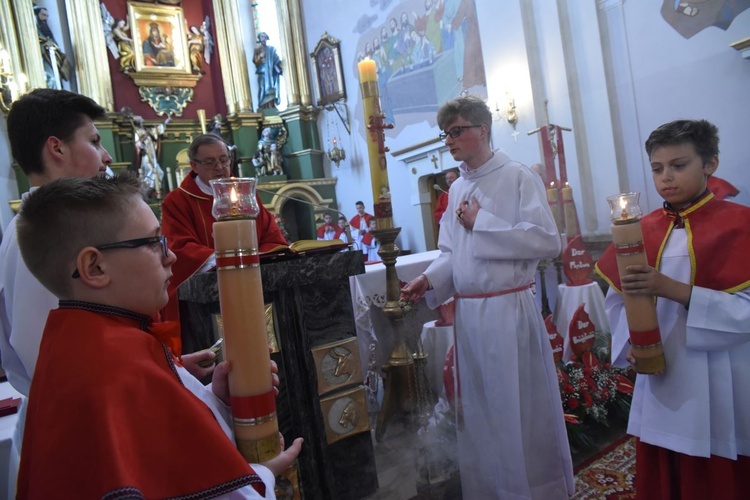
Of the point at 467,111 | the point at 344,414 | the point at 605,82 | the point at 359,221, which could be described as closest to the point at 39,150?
the point at 344,414

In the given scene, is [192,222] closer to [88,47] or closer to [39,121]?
[39,121]

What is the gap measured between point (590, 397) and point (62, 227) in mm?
3149

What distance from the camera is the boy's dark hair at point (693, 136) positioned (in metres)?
1.70

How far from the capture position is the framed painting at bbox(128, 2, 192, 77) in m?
11.1

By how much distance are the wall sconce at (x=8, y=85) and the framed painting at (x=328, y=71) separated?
5651 millimetres

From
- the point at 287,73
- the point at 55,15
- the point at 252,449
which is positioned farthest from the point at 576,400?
the point at 55,15

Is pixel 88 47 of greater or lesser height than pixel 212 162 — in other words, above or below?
above

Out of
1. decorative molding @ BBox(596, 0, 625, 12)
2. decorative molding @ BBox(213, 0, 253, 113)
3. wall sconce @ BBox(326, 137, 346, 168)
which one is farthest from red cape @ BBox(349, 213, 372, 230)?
decorative molding @ BBox(596, 0, 625, 12)

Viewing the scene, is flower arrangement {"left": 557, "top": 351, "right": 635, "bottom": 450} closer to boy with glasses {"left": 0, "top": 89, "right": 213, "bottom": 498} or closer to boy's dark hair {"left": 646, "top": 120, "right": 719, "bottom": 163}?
boy's dark hair {"left": 646, "top": 120, "right": 719, "bottom": 163}

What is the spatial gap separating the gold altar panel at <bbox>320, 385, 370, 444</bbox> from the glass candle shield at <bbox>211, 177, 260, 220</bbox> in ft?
3.93

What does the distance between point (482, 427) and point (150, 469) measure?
1.77 meters

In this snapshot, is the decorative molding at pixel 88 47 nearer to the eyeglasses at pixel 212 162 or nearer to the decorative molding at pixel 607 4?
the eyeglasses at pixel 212 162

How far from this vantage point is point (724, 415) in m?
1.58

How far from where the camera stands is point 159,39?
11.4m
